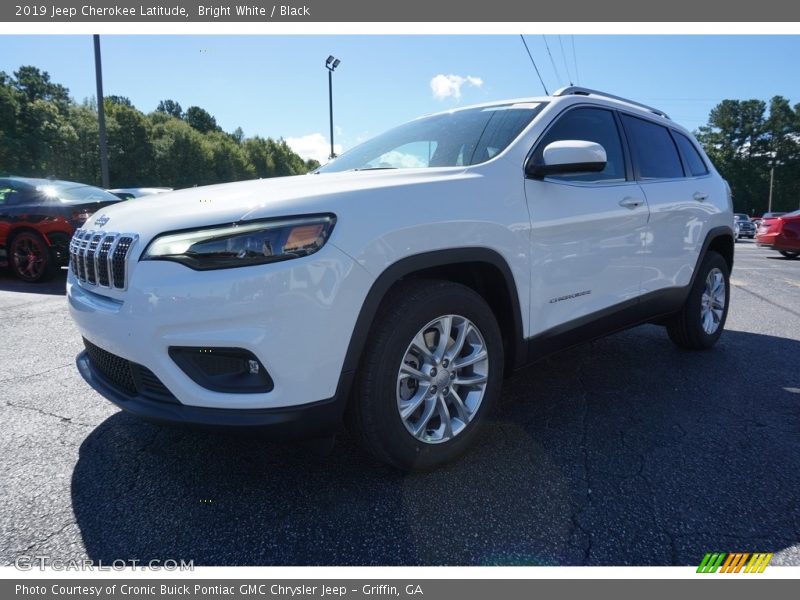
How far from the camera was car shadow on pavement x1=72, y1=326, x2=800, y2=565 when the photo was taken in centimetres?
178

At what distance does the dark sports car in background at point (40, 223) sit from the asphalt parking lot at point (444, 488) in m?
4.19

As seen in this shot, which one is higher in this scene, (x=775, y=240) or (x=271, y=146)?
(x=271, y=146)

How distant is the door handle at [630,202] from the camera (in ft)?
10.1

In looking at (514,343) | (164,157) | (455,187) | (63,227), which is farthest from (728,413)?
(164,157)

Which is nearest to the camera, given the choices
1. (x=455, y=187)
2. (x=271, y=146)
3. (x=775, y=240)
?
(x=455, y=187)

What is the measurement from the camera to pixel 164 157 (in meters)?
51.7

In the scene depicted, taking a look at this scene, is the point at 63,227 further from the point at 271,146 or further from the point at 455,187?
the point at 271,146

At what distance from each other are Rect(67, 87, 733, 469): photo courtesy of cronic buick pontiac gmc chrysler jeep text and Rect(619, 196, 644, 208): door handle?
0.02m

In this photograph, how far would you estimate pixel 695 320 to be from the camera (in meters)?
4.05

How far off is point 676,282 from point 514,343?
1.89m

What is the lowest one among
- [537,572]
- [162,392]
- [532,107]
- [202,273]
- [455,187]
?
[537,572]

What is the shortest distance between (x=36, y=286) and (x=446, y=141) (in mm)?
6475

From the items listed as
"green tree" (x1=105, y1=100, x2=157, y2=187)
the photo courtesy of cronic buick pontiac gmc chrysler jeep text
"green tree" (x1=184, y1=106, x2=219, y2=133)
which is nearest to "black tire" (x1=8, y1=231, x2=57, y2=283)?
the photo courtesy of cronic buick pontiac gmc chrysler jeep text

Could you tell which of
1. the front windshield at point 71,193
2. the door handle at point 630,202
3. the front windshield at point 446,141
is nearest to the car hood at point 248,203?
the front windshield at point 446,141
